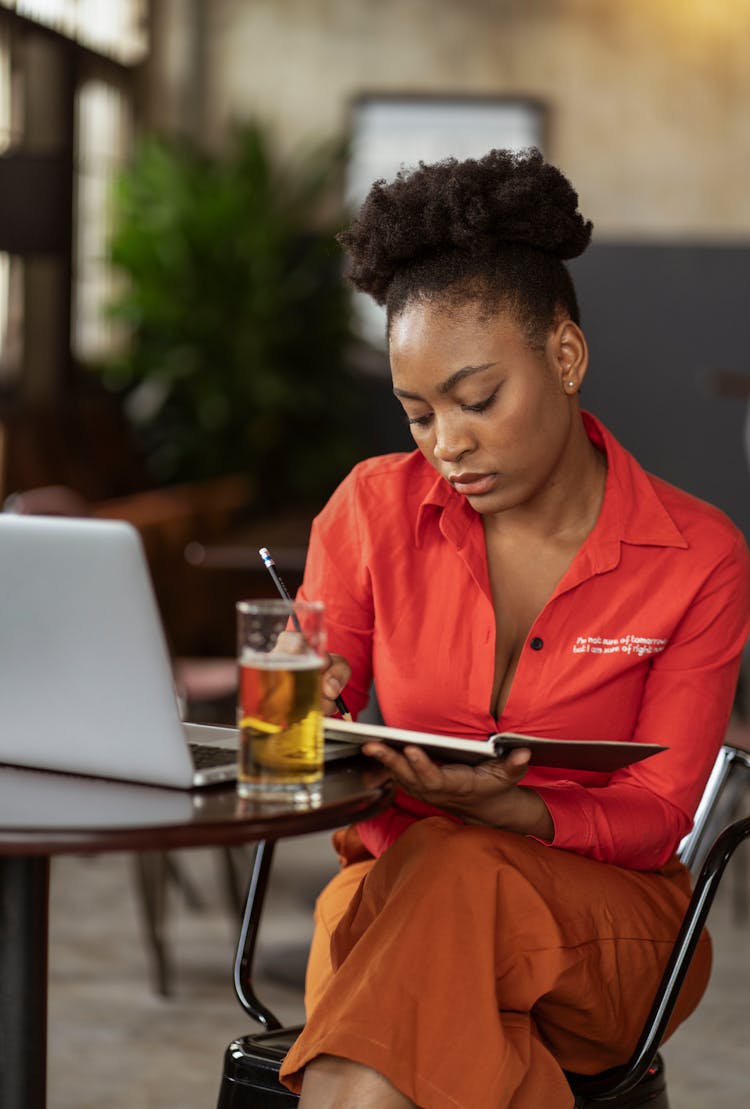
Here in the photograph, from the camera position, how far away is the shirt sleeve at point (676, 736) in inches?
63.2

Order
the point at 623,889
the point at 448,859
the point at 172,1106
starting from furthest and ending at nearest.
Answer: the point at 172,1106 → the point at 623,889 → the point at 448,859

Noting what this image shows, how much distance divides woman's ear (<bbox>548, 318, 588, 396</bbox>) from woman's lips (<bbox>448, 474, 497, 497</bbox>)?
134mm

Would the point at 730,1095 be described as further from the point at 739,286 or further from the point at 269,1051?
the point at 739,286

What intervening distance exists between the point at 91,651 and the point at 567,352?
652 millimetres

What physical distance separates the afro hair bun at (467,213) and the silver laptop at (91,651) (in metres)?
0.52

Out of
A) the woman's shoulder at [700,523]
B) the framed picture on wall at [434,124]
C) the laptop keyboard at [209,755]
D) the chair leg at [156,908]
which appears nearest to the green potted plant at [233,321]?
the framed picture on wall at [434,124]

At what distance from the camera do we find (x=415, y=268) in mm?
1701

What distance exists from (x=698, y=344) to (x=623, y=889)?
701cm

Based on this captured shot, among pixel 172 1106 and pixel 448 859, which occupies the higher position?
pixel 448 859

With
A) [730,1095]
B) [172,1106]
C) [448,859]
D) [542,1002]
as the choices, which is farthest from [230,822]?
[730,1095]

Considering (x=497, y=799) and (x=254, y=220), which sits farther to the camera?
(x=254, y=220)

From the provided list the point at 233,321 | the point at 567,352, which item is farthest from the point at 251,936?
the point at 233,321

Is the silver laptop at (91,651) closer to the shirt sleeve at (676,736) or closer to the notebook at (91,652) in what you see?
the notebook at (91,652)

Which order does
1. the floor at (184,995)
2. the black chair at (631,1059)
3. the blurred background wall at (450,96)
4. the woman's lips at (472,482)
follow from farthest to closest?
1. the blurred background wall at (450,96)
2. the floor at (184,995)
3. the woman's lips at (472,482)
4. the black chair at (631,1059)
